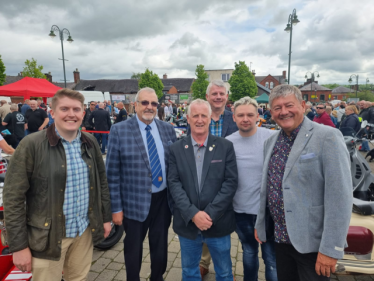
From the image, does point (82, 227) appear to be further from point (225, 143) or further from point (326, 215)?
point (326, 215)

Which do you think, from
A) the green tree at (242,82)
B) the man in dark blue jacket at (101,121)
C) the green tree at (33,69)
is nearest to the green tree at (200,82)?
the green tree at (242,82)

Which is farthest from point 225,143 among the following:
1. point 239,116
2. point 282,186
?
point 282,186

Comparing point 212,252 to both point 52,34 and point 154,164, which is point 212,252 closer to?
point 154,164

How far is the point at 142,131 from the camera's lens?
8.18 ft

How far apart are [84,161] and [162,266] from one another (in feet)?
4.84

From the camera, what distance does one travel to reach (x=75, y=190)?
193 cm

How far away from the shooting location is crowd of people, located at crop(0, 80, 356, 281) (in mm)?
1669

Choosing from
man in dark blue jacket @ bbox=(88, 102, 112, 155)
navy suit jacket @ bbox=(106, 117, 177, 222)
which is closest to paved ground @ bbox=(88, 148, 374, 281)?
navy suit jacket @ bbox=(106, 117, 177, 222)

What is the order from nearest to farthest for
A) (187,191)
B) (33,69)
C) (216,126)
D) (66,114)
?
(66,114) → (187,191) → (216,126) → (33,69)

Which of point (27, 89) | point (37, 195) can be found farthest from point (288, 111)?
point (27, 89)

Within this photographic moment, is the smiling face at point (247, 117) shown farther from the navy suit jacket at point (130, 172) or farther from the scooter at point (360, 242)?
the scooter at point (360, 242)

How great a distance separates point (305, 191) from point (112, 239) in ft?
9.36

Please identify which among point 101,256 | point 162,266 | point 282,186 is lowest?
point 101,256

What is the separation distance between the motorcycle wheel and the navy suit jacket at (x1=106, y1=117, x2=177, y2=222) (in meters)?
1.33
